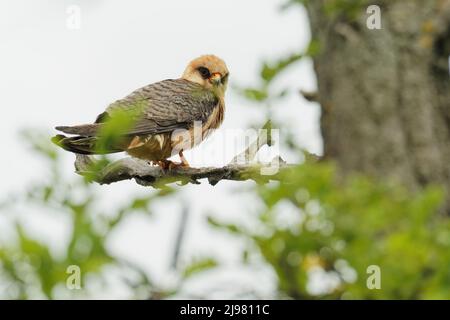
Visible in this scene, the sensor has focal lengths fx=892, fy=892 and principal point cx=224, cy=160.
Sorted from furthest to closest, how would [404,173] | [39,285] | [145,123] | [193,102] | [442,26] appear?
1. [193,102]
2. [145,123]
3. [442,26]
4. [404,173]
5. [39,285]

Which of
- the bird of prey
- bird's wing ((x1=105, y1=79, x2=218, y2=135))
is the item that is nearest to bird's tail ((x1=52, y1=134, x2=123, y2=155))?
the bird of prey

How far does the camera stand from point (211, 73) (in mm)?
7711

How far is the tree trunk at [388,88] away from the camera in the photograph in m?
3.56

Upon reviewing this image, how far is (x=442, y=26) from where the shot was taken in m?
3.79

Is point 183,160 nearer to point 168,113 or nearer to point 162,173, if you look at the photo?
point 162,173

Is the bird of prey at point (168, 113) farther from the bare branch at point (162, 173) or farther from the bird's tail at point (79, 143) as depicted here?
the bare branch at point (162, 173)

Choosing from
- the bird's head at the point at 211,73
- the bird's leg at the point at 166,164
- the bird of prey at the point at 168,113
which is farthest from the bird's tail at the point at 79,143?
the bird's head at the point at 211,73

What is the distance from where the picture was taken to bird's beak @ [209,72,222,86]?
7602 millimetres

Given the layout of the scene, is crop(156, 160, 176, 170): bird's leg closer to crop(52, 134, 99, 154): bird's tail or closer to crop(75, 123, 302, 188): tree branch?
crop(75, 123, 302, 188): tree branch

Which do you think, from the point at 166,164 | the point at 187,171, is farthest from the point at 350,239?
the point at 166,164

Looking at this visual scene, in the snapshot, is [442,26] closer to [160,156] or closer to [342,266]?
[342,266]

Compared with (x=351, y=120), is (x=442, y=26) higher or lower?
higher
